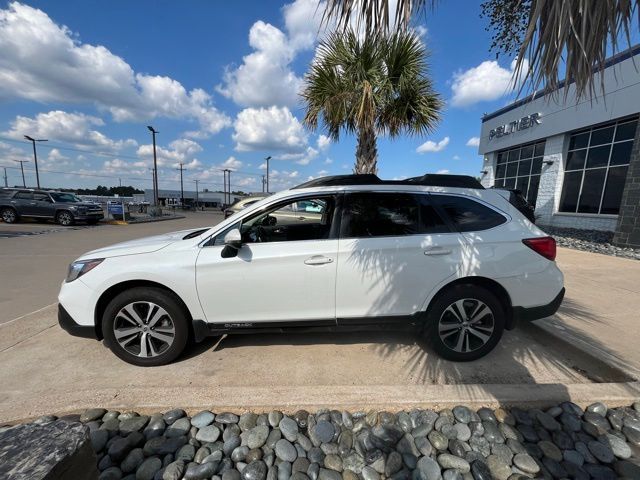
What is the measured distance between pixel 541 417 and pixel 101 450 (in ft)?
9.99

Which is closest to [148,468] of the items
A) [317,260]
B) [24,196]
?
[317,260]

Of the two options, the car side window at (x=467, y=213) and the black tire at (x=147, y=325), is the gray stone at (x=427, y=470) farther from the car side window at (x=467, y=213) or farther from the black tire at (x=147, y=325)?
the black tire at (x=147, y=325)

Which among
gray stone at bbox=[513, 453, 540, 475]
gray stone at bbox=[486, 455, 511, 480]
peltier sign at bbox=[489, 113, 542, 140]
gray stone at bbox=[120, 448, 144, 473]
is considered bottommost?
gray stone at bbox=[120, 448, 144, 473]

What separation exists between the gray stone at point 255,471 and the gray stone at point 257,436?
0.13m

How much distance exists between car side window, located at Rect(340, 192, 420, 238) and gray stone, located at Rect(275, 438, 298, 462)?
1.68m

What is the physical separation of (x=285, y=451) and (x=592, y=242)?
41.1ft

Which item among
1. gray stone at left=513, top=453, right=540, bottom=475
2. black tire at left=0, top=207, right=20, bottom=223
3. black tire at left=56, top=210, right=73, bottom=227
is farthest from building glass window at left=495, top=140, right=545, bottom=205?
black tire at left=0, top=207, right=20, bottom=223

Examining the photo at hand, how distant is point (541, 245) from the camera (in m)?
2.90

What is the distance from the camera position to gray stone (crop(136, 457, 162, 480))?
1.79 m

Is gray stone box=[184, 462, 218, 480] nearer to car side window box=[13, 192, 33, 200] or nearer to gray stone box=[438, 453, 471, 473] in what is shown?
gray stone box=[438, 453, 471, 473]

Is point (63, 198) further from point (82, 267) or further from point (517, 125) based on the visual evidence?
point (517, 125)

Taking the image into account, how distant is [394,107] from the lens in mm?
7012

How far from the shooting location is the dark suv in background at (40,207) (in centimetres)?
1539

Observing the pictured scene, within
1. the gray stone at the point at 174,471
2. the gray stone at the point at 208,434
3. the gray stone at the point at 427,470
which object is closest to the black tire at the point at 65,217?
the gray stone at the point at 208,434
